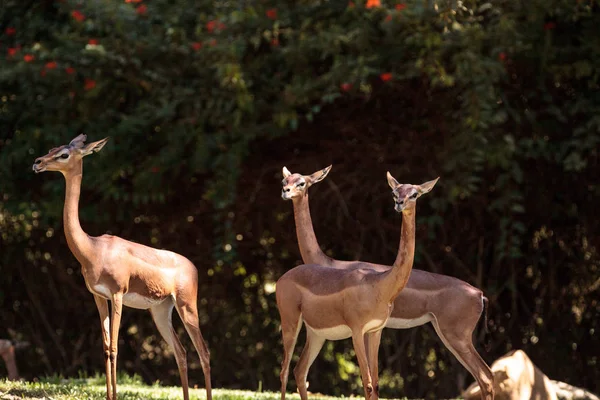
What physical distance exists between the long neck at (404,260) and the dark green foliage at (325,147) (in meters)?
3.21

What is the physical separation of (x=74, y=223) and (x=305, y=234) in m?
1.95

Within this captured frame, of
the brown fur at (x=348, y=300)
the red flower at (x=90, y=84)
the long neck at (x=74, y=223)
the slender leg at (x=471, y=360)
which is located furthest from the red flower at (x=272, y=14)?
the slender leg at (x=471, y=360)

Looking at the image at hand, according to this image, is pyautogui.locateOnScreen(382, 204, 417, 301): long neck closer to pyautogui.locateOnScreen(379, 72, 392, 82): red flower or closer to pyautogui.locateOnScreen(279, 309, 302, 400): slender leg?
pyautogui.locateOnScreen(279, 309, 302, 400): slender leg

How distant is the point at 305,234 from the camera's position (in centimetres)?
807

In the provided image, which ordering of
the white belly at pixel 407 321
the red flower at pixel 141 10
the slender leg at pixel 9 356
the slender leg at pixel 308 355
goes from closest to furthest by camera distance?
the slender leg at pixel 308 355
the white belly at pixel 407 321
the slender leg at pixel 9 356
the red flower at pixel 141 10

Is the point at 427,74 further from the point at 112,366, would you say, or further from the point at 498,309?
the point at 112,366

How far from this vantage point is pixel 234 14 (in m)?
9.91

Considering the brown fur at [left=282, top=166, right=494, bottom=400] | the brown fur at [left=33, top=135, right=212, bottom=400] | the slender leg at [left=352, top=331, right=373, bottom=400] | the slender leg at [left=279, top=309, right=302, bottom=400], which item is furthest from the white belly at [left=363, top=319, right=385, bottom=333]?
the brown fur at [left=33, top=135, right=212, bottom=400]

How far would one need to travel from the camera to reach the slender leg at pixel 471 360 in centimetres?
738

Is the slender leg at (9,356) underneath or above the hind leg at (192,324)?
underneath

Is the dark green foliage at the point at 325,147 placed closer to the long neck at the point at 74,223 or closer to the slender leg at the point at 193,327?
the slender leg at the point at 193,327

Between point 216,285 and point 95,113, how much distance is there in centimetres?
256

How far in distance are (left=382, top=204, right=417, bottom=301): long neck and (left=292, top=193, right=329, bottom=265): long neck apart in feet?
4.85

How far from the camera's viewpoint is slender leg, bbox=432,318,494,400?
7.38 m
